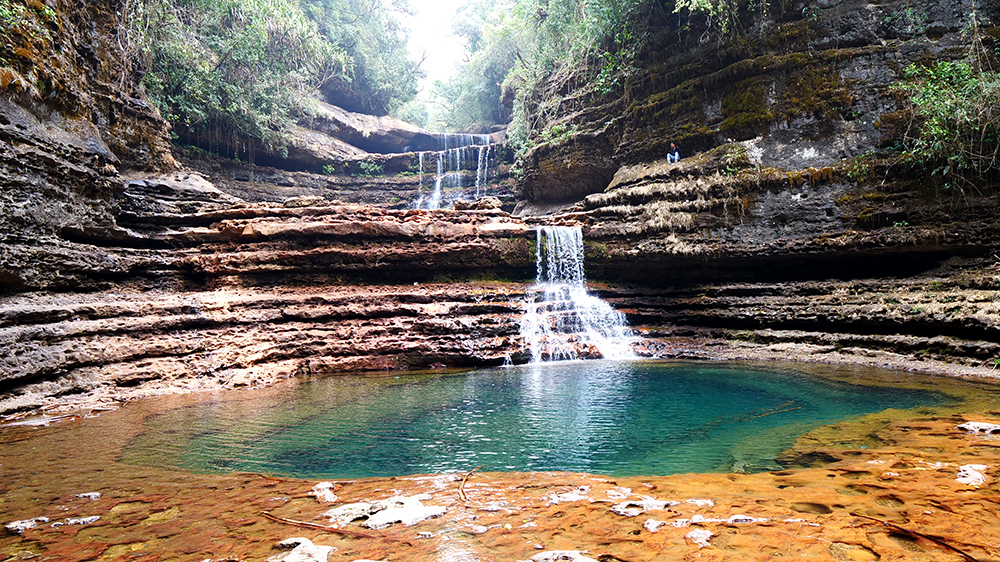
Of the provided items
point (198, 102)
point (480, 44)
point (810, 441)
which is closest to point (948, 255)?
point (810, 441)

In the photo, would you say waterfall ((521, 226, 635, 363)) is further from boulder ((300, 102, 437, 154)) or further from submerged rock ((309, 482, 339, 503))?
boulder ((300, 102, 437, 154))

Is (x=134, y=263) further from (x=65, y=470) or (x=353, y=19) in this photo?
(x=353, y=19)

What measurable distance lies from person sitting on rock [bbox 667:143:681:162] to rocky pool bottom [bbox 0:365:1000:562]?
38.1 ft

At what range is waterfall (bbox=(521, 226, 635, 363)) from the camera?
12.2 m

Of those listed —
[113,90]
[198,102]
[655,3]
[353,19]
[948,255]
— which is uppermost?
[353,19]

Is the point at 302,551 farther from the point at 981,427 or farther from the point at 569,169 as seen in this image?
the point at 569,169

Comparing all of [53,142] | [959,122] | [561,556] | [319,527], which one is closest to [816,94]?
[959,122]

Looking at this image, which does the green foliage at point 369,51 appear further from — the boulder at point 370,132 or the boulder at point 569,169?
the boulder at point 569,169

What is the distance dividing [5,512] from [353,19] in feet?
113

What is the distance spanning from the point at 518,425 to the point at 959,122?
426 inches

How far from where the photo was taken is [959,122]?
30.6 ft

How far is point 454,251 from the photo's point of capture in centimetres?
1423

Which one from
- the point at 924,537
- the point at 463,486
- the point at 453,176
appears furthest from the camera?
the point at 453,176

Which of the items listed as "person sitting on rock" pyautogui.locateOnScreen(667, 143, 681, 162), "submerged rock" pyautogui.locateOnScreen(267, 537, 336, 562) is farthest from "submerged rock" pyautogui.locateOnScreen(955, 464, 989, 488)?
"person sitting on rock" pyautogui.locateOnScreen(667, 143, 681, 162)
